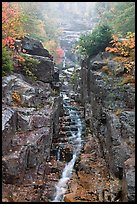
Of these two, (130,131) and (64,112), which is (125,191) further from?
(64,112)

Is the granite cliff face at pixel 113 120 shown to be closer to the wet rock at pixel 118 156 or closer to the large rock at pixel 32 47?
the wet rock at pixel 118 156

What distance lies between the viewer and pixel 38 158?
15828 millimetres

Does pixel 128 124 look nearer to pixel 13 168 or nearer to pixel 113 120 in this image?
pixel 113 120

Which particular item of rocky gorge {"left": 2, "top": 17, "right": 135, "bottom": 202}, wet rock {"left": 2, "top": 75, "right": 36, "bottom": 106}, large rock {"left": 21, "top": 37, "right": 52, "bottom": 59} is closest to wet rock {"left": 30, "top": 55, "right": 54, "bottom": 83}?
rocky gorge {"left": 2, "top": 17, "right": 135, "bottom": 202}

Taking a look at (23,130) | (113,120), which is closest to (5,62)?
(23,130)

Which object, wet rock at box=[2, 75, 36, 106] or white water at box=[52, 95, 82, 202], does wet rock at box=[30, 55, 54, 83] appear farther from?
white water at box=[52, 95, 82, 202]

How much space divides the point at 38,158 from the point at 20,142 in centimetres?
154

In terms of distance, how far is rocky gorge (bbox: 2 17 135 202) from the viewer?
1401 cm

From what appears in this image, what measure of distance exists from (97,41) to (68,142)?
8689 mm

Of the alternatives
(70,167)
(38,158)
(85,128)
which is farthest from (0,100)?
(85,128)

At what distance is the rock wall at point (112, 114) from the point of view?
15.1 meters

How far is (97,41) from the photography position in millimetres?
22953

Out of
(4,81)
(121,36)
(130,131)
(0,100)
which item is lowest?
(130,131)

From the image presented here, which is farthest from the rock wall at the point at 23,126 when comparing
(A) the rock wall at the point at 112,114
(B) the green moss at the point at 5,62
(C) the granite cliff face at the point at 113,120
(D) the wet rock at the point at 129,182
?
(D) the wet rock at the point at 129,182
